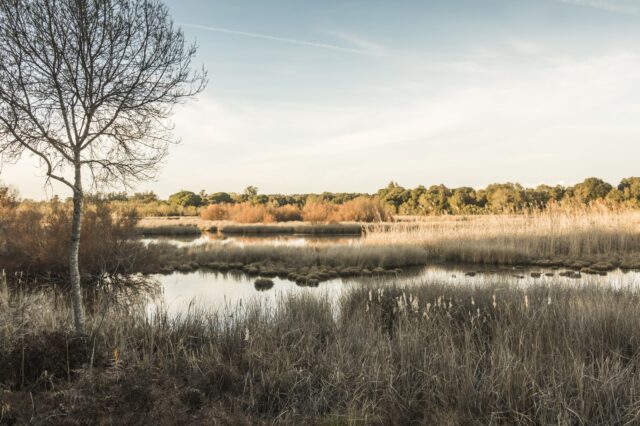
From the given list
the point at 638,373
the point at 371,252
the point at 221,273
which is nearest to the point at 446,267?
the point at 371,252

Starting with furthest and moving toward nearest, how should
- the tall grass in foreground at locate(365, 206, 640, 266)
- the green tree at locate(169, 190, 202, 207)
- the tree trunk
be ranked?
1. the green tree at locate(169, 190, 202, 207)
2. the tall grass in foreground at locate(365, 206, 640, 266)
3. the tree trunk

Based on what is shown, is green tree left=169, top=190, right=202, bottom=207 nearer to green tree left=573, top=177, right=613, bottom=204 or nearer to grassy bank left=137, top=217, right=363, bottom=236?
grassy bank left=137, top=217, right=363, bottom=236

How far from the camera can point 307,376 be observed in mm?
4516

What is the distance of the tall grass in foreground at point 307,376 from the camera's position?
3.43 meters

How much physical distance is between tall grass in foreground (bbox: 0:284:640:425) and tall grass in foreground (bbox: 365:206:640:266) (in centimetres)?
1234

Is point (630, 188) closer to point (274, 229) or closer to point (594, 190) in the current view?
point (594, 190)

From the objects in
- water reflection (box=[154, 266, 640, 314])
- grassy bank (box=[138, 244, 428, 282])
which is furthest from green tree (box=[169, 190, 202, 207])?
water reflection (box=[154, 266, 640, 314])

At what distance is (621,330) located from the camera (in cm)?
566

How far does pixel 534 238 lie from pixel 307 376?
734 inches

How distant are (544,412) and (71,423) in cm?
350

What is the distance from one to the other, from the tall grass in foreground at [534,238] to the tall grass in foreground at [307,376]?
1234 cm

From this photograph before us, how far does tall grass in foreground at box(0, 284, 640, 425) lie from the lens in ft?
11.3

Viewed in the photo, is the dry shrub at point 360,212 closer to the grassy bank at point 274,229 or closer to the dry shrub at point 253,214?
the dry shrub at point 253,214

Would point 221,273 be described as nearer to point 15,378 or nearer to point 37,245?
point 37,245
